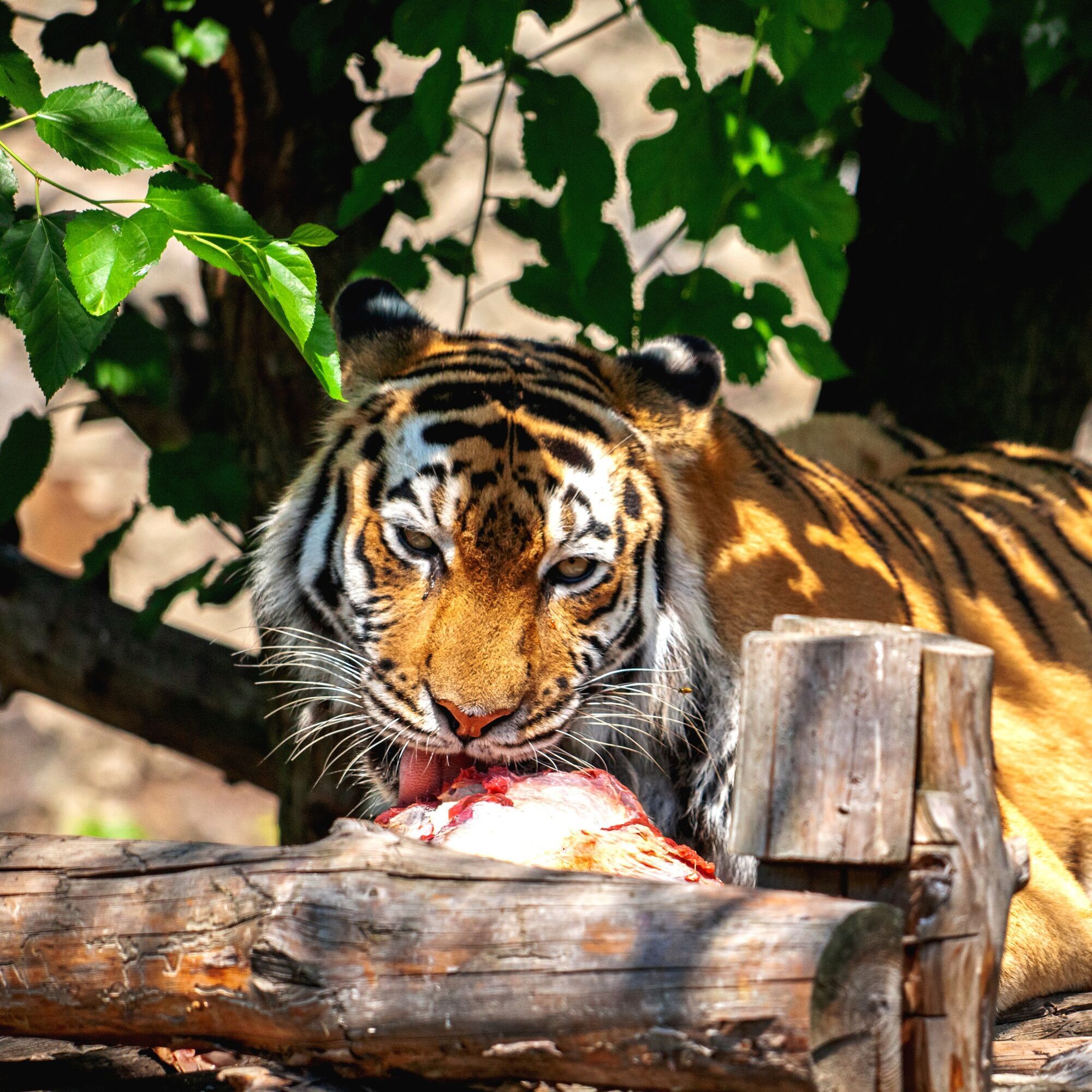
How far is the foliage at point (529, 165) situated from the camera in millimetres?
1924

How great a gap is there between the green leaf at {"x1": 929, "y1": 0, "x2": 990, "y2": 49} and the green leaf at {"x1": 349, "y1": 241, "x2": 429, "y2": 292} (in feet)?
4.37

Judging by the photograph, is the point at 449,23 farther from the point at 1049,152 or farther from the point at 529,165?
the point at 1049,152

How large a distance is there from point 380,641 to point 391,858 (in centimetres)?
91

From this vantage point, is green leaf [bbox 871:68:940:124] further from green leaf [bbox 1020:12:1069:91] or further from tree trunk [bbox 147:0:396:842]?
tree trunk [bbox 147:0:396:842]

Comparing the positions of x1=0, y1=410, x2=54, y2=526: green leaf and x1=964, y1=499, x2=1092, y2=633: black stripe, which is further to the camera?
x1=964, y1=499, x2=1092, y2=633: black stripe

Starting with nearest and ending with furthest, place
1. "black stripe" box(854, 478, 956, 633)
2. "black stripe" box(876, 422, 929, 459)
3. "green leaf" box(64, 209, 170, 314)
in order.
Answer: "green leaf" box(64, 209, 170, 314), "black stripe" box(854, 478, 956, 633), "black stripe" box(876, 422, 929, 459)

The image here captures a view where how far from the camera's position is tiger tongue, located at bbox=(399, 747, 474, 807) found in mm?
2443

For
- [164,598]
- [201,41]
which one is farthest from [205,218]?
[164,598]

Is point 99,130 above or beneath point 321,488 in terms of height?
above

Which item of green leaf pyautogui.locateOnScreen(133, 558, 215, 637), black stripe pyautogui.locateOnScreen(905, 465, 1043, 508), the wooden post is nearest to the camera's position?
the wooden post

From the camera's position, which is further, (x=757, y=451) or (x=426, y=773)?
(x=757, y=451)

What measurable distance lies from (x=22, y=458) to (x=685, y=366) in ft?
5.21

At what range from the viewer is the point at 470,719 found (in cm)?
227

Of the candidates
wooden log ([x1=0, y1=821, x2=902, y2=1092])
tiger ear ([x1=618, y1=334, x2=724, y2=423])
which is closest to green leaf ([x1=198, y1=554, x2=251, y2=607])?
tiger ear ([x1=618, y1=334, x2=724, y2=423])
